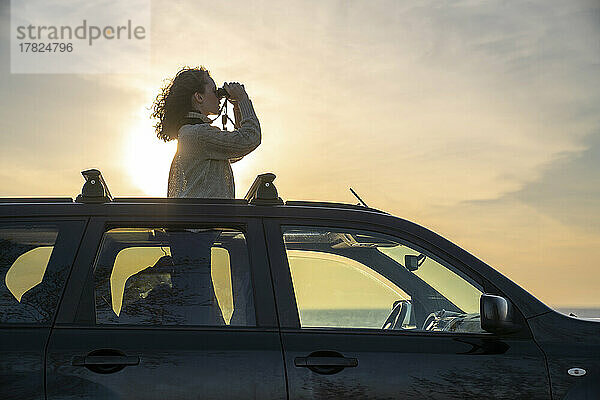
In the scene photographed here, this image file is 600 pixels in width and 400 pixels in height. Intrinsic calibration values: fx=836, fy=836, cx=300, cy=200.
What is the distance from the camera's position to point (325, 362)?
3.70 m

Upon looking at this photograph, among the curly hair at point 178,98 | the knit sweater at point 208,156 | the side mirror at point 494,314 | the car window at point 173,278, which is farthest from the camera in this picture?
the curly hair at point 178,98

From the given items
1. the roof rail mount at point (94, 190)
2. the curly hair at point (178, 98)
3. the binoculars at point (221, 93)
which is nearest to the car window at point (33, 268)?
the roof rail mount at point (94, 190)

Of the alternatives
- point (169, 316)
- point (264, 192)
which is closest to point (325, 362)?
point (169, 316)

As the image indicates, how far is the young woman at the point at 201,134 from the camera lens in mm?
5168

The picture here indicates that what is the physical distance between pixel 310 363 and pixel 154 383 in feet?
2.24

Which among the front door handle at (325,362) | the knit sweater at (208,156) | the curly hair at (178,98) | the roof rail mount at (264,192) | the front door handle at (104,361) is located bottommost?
the front door handle at (325,362)

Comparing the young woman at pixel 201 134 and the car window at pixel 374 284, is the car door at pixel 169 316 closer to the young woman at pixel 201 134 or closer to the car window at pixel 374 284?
the car window at pixel 374 284

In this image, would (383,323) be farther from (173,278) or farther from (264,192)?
(173,278)

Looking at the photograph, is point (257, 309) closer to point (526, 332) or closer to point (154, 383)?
point (154, 383)

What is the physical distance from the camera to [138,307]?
3.80m

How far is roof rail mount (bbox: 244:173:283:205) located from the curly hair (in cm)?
145

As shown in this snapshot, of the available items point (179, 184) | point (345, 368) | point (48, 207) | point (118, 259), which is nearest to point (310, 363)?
point (345, 368)

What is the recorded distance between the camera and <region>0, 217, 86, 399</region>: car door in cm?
354

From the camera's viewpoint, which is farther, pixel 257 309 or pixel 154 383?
pixel 257 309
